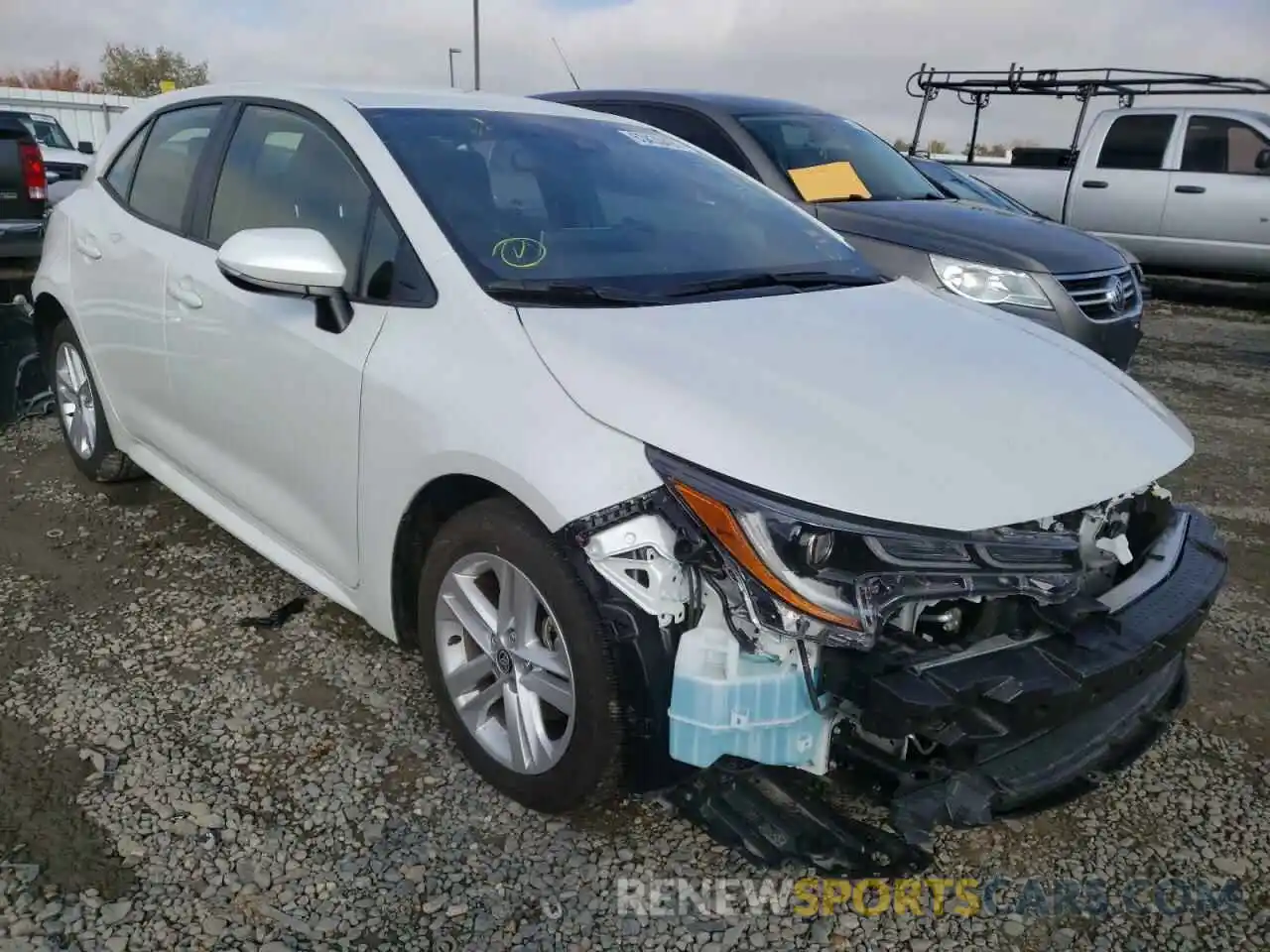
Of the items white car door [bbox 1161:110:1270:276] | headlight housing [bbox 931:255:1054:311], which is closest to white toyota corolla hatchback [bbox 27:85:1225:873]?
headlight housing [bbox 931:255:1054:311]

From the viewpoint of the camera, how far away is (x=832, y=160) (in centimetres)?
630

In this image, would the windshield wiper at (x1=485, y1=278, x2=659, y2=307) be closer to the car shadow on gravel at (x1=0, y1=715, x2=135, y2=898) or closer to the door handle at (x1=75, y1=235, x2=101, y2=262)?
the car shadow on gravel at (x1=0, y1=715, x2=135, y2=898)

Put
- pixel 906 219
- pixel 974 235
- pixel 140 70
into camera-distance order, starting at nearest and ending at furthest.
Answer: pixel 974 235, pixel 906 219, pixel 140 70

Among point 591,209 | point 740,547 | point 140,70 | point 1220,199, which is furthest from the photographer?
point 140,70

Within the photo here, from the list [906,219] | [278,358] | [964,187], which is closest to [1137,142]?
[964,187]

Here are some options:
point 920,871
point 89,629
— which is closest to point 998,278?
point 920,871

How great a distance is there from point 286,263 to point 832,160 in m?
4.48

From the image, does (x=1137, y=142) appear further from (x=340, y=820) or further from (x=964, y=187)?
(x=340, y=820)

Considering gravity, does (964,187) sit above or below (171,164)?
below

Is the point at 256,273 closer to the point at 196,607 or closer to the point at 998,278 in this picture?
the point at 196,607

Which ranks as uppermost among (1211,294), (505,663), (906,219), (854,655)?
(906,219)

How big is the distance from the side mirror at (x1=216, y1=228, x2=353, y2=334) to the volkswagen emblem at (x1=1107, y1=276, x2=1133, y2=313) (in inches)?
178

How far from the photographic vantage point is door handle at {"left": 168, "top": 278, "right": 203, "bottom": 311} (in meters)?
3.26

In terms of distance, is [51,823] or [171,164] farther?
[171,164]
